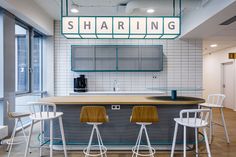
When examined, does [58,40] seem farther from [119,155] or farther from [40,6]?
[119,155]

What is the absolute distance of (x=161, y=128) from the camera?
3.36 m

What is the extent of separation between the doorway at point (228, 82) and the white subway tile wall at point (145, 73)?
2.82 metres

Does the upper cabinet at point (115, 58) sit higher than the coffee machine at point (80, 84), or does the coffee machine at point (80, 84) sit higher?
the upper cabinet at point (115, 58)

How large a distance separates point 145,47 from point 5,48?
140 inches

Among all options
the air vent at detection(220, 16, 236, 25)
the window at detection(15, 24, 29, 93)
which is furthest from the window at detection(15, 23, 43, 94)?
the air vent at detection(220, 16, 236, 25)

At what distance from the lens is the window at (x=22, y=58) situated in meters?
4.78

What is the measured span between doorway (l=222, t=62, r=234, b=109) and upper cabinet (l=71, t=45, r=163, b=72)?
3.97 metres

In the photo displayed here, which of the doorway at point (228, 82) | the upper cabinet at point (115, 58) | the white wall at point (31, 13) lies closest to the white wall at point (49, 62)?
the white wall at point (31, 13)

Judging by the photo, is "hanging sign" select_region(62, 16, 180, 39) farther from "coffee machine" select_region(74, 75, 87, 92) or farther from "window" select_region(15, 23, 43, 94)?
"coffee machine" select_region(74, 75, 87, 92)

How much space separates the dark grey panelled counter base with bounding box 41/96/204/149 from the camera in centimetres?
335

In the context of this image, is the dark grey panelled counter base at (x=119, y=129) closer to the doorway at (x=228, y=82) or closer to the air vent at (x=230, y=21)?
the air vent at (x=230, y=21)

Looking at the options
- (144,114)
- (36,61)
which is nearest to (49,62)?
(36,61)

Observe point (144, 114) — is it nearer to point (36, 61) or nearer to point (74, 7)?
point (74, 7)

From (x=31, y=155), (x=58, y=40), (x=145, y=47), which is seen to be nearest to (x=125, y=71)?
(x=145, y=47)
